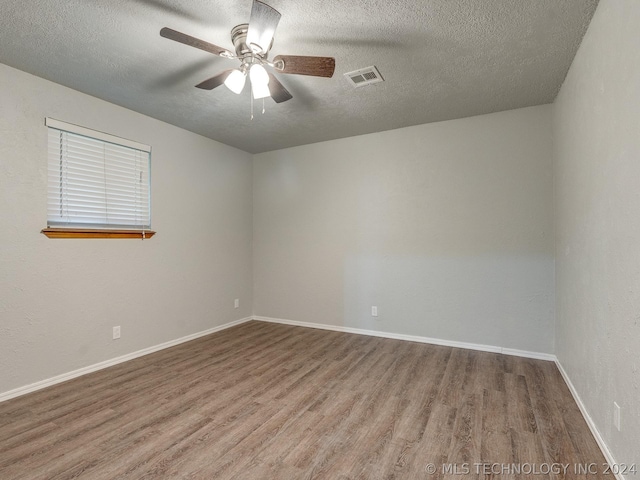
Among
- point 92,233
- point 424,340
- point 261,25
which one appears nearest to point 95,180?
point 92,233

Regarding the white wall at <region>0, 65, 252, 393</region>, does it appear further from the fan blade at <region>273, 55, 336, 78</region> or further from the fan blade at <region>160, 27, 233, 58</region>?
the fan blade at <region>273, 55, 336, 78</region>

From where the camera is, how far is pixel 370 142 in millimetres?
4043

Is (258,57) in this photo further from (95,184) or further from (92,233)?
(92,233)

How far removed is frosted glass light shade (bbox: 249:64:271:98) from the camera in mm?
1996

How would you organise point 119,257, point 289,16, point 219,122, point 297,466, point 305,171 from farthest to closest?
point 305,171, point 219,122, point 119,257, point 289,16, point 297,466

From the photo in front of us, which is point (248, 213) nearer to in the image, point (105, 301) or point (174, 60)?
point (105, 301)

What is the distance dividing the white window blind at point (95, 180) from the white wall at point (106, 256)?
8 centimetres

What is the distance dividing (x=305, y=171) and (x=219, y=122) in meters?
1.38

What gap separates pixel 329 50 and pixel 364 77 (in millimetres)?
462

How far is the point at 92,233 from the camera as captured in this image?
115 inches

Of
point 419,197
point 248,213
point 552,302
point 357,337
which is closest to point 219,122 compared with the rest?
point 248,213

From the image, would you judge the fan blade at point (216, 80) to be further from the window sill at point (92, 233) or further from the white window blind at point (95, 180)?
the window sill at point (92, 233)

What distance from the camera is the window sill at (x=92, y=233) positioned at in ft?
8.76

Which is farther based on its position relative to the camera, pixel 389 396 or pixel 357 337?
pixel 357 337
